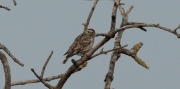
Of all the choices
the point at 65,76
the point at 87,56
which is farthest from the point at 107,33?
the point at 65,76

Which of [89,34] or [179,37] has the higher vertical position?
[179,37]

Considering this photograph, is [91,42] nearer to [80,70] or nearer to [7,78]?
[80,70]

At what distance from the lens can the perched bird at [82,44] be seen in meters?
7.86

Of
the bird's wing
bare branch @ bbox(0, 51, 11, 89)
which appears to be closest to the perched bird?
the bird's wing

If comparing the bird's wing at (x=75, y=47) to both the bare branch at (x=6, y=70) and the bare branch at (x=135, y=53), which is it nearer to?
the bare branch at (x=135, y=53)

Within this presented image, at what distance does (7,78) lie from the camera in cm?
671

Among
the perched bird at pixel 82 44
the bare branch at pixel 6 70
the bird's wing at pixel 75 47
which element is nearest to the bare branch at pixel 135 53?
the perched bird at pixel 82 44

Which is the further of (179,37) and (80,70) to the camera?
(80,70)

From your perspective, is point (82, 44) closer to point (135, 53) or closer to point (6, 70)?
point (135, 53)

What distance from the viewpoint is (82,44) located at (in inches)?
318

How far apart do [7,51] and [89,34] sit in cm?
179

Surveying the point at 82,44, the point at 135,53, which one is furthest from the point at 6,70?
the point at 135,53

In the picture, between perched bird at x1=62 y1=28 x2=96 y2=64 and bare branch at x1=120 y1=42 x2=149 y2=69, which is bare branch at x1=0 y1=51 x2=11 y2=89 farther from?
bare branch at x1=120 y1=42 x2=149 y2=69

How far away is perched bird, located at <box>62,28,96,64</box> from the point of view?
25.8ft
